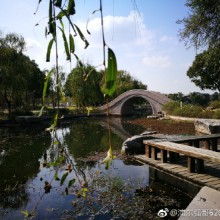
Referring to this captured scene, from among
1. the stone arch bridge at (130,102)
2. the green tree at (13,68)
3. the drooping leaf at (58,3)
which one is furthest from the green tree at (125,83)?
the drooping leaf at (58,3)

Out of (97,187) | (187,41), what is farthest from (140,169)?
(187,41)

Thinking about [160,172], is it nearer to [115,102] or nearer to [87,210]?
[87,210]

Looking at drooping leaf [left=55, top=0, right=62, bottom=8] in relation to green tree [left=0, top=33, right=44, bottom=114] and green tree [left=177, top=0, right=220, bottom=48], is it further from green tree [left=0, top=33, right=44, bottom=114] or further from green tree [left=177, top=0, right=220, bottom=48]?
green tree [left=0, top=33, right=44, bottom=114]

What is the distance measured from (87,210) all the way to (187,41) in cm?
990

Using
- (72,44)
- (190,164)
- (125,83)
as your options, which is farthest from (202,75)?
(72,44)

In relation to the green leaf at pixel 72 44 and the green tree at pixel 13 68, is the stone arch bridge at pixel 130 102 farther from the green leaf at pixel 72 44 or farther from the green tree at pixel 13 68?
the green leaf at pixel 72 44

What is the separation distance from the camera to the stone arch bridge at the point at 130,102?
36.0 meters

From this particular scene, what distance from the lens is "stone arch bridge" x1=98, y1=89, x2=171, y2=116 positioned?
36.0m

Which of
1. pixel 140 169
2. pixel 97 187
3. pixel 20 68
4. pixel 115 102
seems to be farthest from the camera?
pixel 115 102

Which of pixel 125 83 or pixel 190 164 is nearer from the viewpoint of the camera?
pixel 190 164

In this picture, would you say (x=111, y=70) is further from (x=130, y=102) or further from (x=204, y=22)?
(x=130, y=102)

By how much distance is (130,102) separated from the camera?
4522 cm

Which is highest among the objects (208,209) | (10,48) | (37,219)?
(10,48)

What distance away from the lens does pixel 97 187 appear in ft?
23.6
